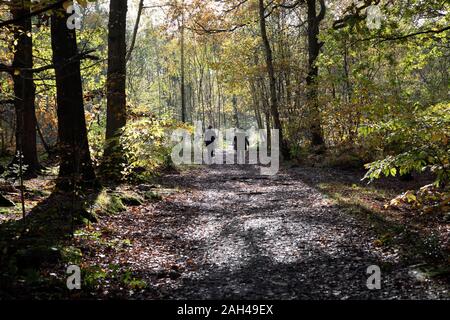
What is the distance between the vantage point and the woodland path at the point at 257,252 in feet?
16.7

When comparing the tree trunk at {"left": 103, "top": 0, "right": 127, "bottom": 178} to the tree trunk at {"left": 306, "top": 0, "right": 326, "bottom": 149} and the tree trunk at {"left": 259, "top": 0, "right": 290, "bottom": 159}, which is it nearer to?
the tree trunk at {"left": 259, "top": 0, "right": 290, "bottom": 159}

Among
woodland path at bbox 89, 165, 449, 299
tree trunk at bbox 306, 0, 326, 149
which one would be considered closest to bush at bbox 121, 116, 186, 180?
woodland path at bbox 89, 165, 449, 299

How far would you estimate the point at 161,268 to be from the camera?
621 centimetres

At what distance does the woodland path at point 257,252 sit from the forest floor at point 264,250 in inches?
0.6

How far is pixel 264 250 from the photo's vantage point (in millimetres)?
6918

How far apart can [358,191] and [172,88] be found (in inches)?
2245

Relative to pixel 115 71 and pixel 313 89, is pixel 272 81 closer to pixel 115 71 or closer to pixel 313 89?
pixel 313 89

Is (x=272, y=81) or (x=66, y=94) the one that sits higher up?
(x=272, y=81)

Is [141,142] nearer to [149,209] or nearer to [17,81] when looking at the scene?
[149,209]

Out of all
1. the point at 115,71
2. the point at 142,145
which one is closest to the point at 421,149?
the point at 142,145

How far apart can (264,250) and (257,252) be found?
0.50ft

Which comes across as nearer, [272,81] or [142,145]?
[142,145]
